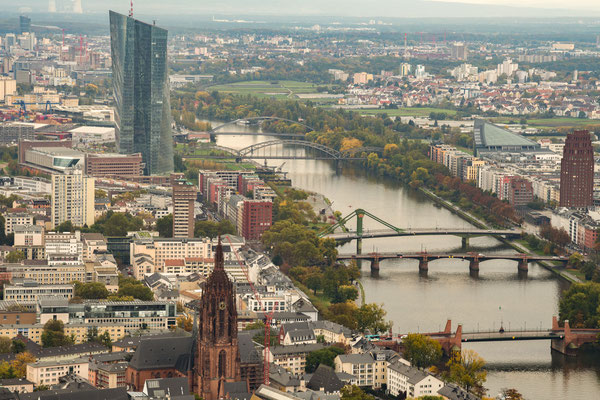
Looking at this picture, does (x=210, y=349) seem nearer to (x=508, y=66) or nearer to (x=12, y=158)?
(x=12, y=158)

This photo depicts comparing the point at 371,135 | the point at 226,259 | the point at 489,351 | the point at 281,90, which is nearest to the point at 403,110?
the point at 281,90

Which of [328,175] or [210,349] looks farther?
[328,175]

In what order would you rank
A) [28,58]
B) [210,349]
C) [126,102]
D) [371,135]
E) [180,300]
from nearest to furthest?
[210,349] < [180,300] < [126,102] < [371,135] < [28,58]

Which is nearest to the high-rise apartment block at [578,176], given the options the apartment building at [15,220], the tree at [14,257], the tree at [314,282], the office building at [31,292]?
the tree at [314,282]

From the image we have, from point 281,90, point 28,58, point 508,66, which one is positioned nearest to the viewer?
point 281,90

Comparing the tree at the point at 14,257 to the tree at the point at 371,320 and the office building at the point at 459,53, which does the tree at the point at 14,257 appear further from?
the office building at the point at 459,53

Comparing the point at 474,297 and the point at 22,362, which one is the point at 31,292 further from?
the point at 474,297
